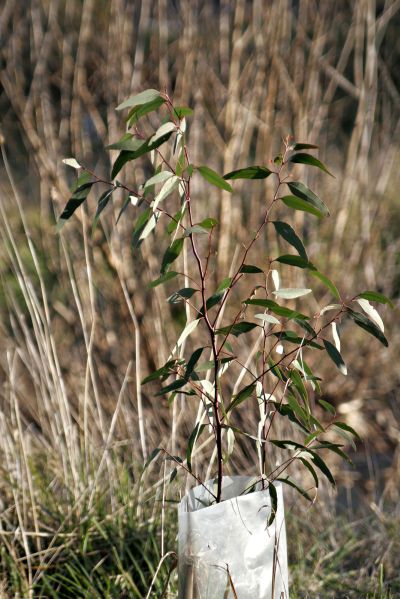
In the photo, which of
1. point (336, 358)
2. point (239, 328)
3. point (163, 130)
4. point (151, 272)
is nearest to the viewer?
point (163, 130)

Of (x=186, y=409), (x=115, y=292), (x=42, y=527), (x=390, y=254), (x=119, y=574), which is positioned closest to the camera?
(x=119, y=574)

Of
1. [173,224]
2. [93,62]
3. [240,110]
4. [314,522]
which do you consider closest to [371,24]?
[240,110]

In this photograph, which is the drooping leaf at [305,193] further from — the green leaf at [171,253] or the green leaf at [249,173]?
the green leaf at [171,253]

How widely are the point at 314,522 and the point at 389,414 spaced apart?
153 cm

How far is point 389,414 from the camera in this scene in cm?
417

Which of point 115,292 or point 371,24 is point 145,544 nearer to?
point 115,292

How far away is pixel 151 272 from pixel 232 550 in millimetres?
1867

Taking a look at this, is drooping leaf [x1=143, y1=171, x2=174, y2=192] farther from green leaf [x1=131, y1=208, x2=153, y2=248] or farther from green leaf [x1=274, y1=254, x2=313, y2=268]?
green leaf [x1=274, y1=254, x2=313, y2=268]

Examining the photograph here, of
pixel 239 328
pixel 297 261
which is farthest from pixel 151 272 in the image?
pixel 297 261

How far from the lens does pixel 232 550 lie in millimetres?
1404

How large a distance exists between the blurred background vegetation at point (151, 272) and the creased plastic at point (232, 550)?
735 millimetres

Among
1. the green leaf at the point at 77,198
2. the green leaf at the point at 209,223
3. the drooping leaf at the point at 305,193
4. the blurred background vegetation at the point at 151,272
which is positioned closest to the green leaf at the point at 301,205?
the drooping leaf at the point at 305,193

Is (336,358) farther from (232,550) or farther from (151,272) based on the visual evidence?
(151,272)

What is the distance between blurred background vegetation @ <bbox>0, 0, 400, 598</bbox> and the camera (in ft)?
7.52
